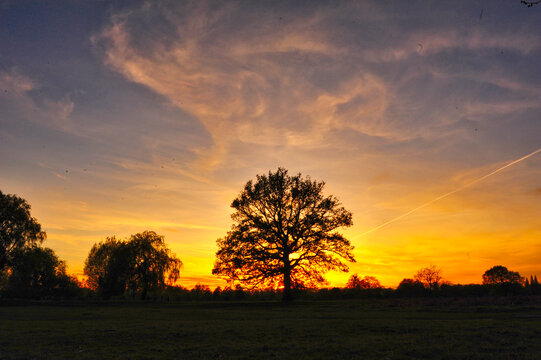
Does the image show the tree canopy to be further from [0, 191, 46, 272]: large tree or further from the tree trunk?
the tree trunk

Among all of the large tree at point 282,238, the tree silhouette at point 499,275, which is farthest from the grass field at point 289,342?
the tree silhouette at point 499,275

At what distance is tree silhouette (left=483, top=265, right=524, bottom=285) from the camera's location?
95.6 metres

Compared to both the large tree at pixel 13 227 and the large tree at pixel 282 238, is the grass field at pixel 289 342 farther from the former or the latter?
the large tree at pixel 13 227

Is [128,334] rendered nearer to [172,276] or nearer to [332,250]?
[332,250]

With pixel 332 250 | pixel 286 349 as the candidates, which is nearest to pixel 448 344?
pixel 286 349

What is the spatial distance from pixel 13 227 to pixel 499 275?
365 feet

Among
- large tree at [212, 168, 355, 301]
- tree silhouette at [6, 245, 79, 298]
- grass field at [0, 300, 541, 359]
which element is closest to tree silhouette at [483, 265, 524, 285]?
large tree at [212, 168, 355, 301]

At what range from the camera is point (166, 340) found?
15609 mm

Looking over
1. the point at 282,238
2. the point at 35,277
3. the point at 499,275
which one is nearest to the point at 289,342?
the point at 282,238

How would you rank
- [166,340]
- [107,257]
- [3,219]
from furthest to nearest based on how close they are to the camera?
[107,257], [3,219], [166,340]

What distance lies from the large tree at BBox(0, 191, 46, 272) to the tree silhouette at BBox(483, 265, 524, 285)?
4076 inches

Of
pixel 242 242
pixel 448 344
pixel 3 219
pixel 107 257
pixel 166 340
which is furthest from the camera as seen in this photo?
pixel 107 257

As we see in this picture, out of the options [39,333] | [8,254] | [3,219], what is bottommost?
[39,333]

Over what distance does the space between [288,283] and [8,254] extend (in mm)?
46658
